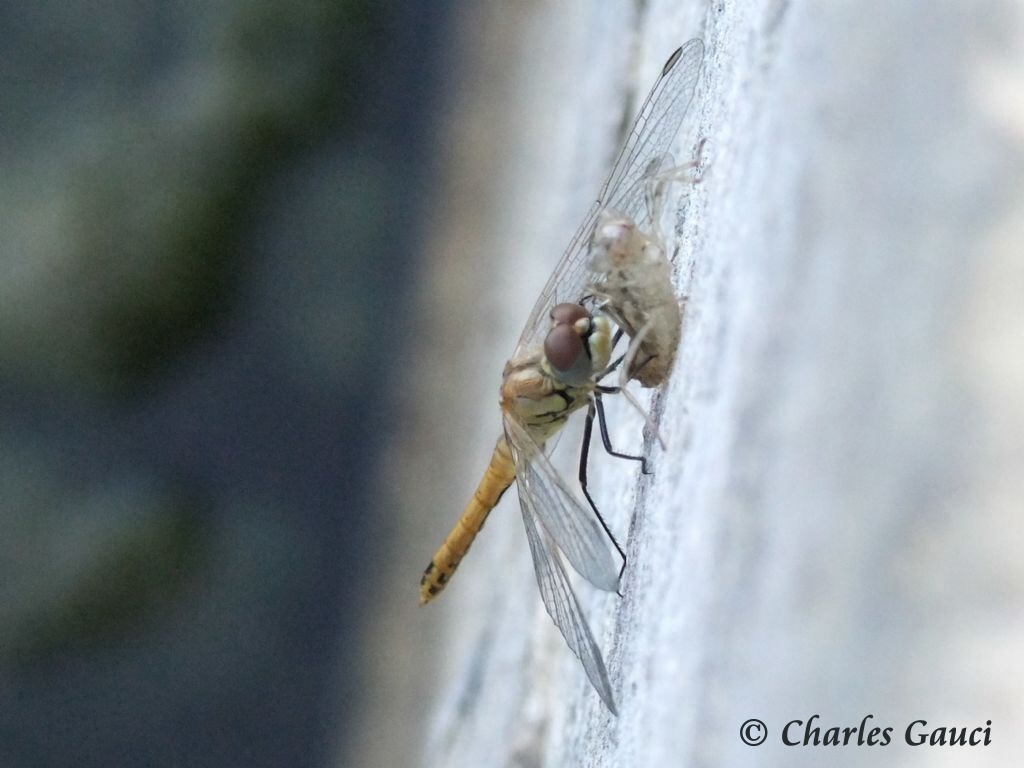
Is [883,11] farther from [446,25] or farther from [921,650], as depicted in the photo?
[446,25]

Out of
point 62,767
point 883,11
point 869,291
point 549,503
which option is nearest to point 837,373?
point 869,291

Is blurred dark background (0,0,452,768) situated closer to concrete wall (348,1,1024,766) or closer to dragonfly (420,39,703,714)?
dragonfly (420,39,703,714)

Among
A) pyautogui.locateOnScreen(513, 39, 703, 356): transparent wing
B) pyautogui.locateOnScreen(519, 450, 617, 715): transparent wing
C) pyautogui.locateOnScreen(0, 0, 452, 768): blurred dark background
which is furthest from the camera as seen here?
pyautogui.locateOnScreen(0, 0, 452, 768): blurred dark background
